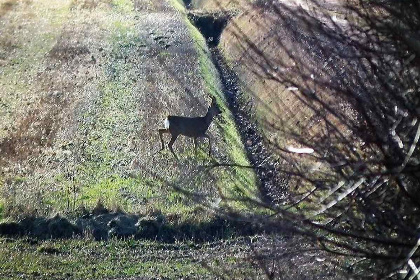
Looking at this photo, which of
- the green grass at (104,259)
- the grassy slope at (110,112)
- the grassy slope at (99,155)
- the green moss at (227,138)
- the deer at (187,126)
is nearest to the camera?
the green grass at (104,259)

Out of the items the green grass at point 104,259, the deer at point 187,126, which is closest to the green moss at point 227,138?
the deer at point 187,126

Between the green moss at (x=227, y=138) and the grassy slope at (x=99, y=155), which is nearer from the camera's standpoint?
the grassy slope at (x=99, y=155)

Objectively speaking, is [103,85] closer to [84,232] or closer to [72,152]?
[72,152]

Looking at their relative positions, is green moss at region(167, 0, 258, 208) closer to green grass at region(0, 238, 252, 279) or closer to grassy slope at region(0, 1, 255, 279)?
grassy slope at region(0, 1, 255, 279)

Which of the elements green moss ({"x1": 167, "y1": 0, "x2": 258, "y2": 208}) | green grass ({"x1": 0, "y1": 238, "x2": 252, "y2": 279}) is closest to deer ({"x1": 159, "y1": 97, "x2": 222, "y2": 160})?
green moss ({"x1": 167, "y1": 0, "x2": 258, "y2": 208})

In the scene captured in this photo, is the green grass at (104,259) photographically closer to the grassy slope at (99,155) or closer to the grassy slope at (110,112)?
the grassy slope at (99,155)

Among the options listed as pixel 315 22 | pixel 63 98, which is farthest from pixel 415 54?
pixel 63 98

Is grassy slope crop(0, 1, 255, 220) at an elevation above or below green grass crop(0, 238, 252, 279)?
below

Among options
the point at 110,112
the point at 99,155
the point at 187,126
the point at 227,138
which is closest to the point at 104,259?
the point at 187,126
